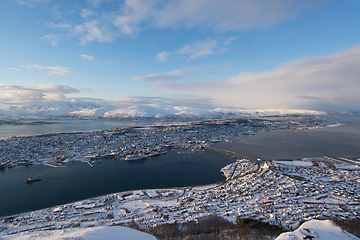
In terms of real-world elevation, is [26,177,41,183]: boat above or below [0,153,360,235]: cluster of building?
below

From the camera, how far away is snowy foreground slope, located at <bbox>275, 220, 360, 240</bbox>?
157 inches

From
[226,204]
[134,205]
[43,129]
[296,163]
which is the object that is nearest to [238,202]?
[226,204]

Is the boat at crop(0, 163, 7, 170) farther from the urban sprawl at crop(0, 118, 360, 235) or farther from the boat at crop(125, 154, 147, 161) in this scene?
the boat at crop(125, 154, 147, 161)

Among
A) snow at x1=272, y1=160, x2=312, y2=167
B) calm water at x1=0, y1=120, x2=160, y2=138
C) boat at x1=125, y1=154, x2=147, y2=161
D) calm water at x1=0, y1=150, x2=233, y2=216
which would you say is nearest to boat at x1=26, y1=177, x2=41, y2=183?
calm water at x1=0, y1=150, x2=233, y2=216

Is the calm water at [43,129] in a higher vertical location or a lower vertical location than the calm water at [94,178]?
higher

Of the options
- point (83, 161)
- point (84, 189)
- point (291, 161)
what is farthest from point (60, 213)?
point (291, 161)

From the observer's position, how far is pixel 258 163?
41.3 ft

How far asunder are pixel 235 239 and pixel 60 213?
6.78m

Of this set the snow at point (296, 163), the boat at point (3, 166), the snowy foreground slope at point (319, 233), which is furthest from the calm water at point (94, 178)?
the snowy foreground slope at point (319, 233)

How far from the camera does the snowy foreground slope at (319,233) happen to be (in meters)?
3.98

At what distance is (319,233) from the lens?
4.12 m

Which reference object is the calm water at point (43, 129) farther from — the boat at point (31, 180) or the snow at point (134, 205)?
the snow at point (134, 205)

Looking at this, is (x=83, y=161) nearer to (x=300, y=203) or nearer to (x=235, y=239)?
(x=235, y=239)

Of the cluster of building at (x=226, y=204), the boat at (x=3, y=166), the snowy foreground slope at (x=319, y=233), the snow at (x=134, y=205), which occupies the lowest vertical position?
the boat at (x=3, y=166)
